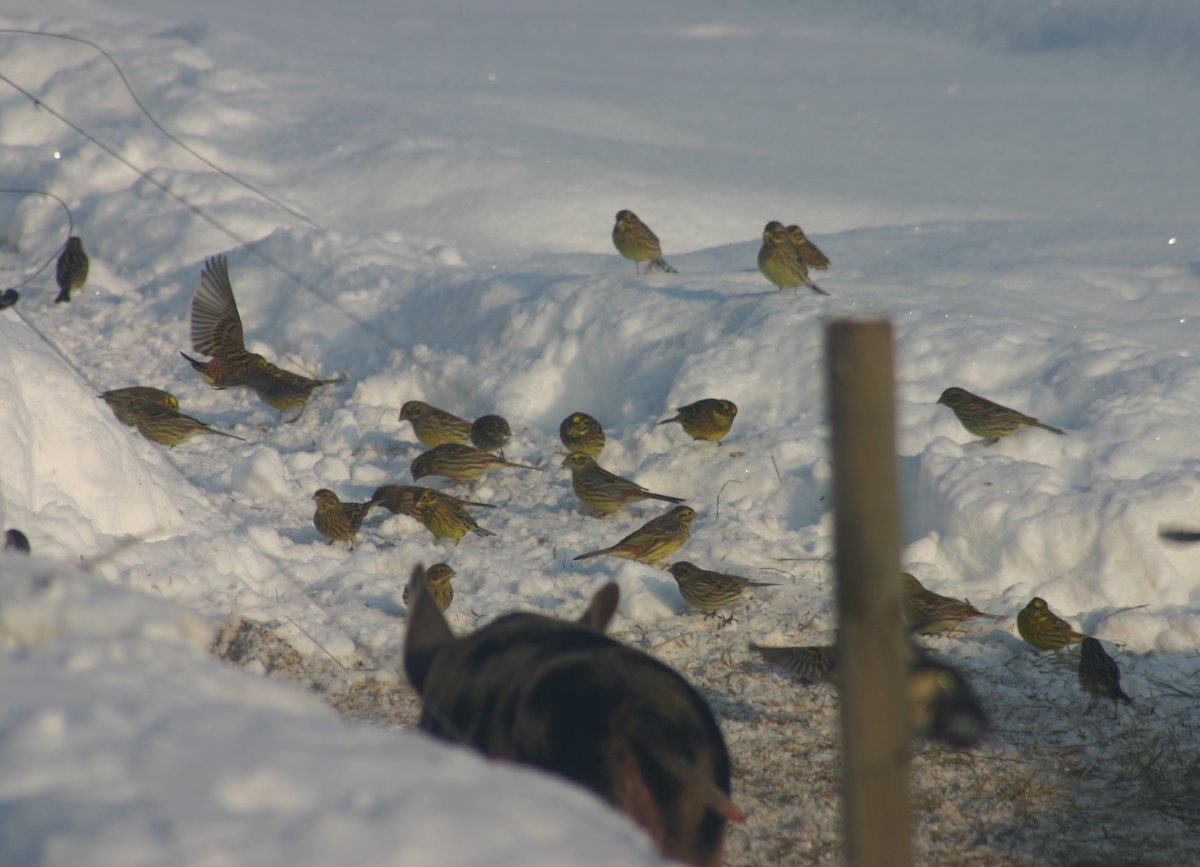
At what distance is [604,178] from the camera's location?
1302 cm

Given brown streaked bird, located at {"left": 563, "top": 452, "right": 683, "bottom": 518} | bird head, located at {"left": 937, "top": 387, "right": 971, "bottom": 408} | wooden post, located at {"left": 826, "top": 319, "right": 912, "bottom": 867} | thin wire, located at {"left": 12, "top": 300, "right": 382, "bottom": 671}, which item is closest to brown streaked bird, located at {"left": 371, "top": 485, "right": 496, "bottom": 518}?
brown streaked bird, located at {"left": 563, "top": 452, "right": 683, "bottom": 518}

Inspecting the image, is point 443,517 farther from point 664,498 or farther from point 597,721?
point 597,721

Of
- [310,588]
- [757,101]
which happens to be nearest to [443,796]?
[310,588]

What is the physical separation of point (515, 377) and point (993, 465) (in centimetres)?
331

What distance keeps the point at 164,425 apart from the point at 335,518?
69.5 inches

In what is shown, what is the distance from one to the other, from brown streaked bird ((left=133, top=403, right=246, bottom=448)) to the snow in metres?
0.12

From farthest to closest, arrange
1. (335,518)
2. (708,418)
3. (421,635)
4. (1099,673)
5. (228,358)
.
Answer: (228,358)
(708,418)
(335,518)
(1099,673)
(421,635)

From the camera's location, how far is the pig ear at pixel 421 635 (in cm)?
276

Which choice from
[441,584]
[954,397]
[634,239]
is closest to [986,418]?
[954,397]

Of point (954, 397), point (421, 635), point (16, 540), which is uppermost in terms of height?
point (421, 635)

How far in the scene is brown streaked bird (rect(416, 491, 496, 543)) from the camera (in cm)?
645

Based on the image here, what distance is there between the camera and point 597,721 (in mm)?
2244

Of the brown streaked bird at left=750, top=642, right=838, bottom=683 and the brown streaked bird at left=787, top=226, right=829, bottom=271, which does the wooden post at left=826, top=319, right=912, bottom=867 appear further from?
the brown streaked bird at left=787, top=226, right=829, bottom=271

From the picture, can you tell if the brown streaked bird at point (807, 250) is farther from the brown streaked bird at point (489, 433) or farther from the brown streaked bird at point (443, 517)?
the brown streaked bird at point (443, 517)
